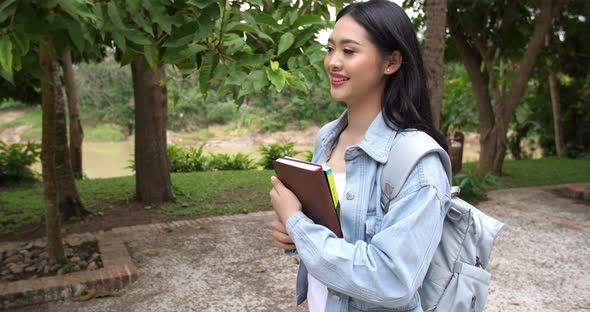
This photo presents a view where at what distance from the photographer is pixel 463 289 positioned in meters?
1.28

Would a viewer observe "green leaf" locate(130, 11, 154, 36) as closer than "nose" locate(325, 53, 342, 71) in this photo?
No

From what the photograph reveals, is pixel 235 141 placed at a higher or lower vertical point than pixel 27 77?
lower

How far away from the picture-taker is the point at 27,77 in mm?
5512

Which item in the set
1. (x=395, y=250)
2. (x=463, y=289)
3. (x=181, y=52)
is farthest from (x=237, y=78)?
(x=463, y=289)

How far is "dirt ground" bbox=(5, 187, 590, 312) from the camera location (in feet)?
11.5

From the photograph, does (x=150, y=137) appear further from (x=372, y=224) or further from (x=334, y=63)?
(x=372, y=224)

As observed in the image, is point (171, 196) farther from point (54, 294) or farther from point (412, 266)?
point (412, 266)

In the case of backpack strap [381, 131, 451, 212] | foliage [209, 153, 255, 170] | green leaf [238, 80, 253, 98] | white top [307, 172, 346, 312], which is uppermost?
green leaf [238, 80, 253, 98]

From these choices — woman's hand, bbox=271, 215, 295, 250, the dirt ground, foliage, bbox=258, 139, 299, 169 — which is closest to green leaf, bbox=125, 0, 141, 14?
woman's hand, bbox=271, 215, 295, 250

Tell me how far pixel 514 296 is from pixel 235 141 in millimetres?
20650

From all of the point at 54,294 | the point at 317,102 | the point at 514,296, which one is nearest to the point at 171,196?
the point at 54,294

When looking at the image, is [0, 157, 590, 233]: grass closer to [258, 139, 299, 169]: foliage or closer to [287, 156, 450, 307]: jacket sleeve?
[258, 139, 299, 169]: foliage

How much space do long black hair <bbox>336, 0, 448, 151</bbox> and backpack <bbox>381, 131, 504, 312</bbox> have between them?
0.07m

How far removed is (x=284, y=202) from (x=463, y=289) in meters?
0.53
